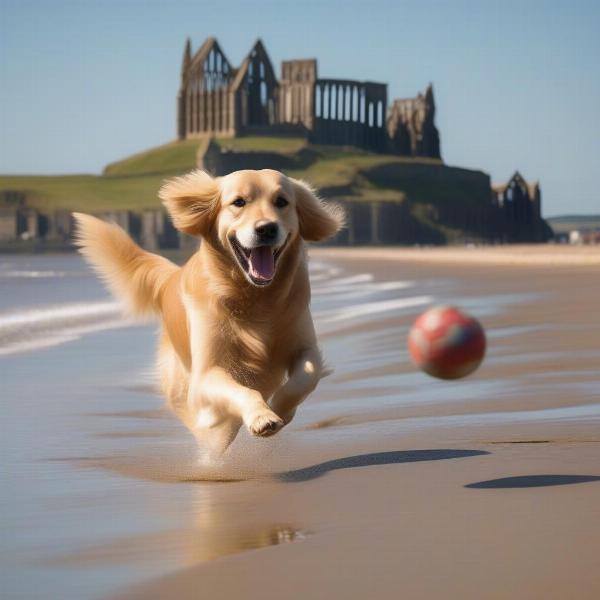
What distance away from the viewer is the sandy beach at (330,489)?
3.96m

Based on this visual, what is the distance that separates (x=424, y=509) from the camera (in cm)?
489

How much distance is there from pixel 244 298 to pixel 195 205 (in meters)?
0.51

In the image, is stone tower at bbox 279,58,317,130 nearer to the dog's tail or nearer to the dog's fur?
the dog's tail

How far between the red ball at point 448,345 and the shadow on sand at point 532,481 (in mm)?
1107

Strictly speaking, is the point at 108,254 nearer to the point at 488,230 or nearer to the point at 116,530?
the point at 116,530

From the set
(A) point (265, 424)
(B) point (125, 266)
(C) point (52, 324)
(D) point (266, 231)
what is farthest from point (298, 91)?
(A) point (265, 424)

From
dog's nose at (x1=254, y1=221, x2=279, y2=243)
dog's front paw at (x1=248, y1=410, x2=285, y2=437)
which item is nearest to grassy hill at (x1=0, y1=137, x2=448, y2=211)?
dog's nose at (x1=254, y1=221, x2=279, y2=243)

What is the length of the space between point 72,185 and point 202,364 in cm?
14627

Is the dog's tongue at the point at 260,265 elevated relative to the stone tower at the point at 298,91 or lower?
lower

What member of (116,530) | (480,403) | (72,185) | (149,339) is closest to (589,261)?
(149,339)

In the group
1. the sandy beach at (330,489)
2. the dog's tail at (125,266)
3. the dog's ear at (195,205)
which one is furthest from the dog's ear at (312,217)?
the dog's tail at (125,266)

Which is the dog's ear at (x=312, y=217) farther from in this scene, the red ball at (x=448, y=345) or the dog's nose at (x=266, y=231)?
the red ball at (x=448, y=345)

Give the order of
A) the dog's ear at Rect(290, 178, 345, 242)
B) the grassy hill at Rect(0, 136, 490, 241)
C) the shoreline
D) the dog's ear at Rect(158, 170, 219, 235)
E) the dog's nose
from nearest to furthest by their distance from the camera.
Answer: the dog's nose, the dog's ear at Rect(158, 170, 219, 235), the dog's ear at Rect(290, 178, 345, 242), the shoreline, the grassy hill at Rect(0, 136, 490, 241)

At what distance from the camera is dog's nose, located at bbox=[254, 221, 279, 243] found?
20.0ft
